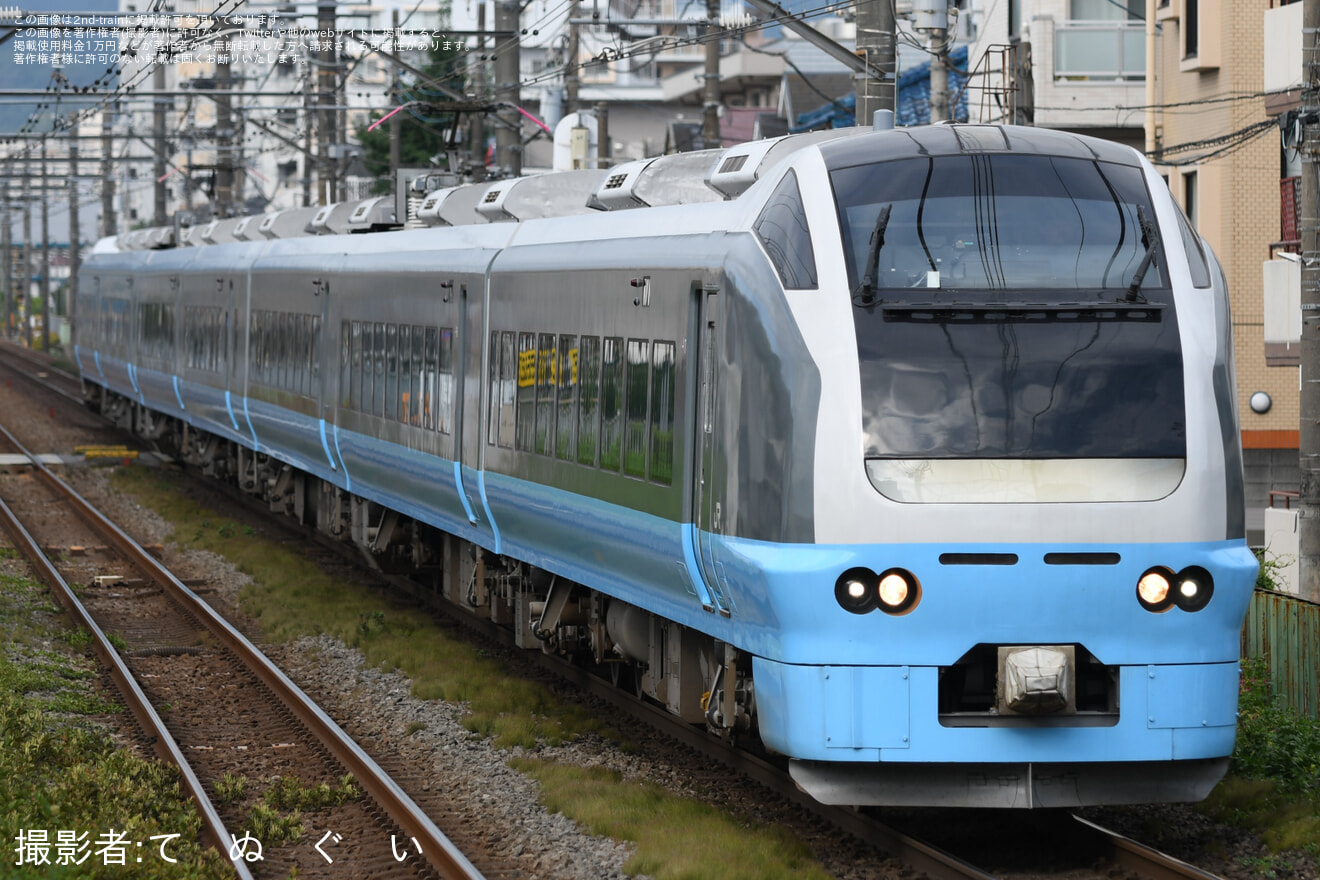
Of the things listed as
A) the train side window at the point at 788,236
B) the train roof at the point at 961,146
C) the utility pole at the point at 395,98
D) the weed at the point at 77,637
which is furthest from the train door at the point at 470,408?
the utility pole at the point at 395,98

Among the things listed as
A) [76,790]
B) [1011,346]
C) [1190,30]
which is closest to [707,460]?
[1011,346]

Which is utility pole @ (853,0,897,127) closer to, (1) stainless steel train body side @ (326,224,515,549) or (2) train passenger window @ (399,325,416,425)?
(1) stainless steel train body side @ (326,224,515,549)

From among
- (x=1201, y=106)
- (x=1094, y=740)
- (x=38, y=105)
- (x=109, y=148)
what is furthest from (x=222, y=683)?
(x=109, y=148)

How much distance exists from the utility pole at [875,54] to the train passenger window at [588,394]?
96.6 inches

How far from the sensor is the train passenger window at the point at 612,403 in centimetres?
1045

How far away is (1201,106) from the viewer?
23844mm

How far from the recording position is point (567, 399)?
11.4m

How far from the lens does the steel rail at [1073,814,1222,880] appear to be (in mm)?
7879

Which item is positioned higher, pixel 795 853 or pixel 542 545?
pixel 542 545

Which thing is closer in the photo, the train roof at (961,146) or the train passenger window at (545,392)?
the train roof at (961,146)

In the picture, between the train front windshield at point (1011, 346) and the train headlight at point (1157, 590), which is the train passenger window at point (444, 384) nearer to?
the train front windshield at point (1011, 346)

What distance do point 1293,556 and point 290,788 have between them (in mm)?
10575

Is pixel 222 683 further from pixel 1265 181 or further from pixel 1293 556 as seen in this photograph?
pixel 1265 181

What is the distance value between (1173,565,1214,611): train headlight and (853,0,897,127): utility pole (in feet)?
16.0
